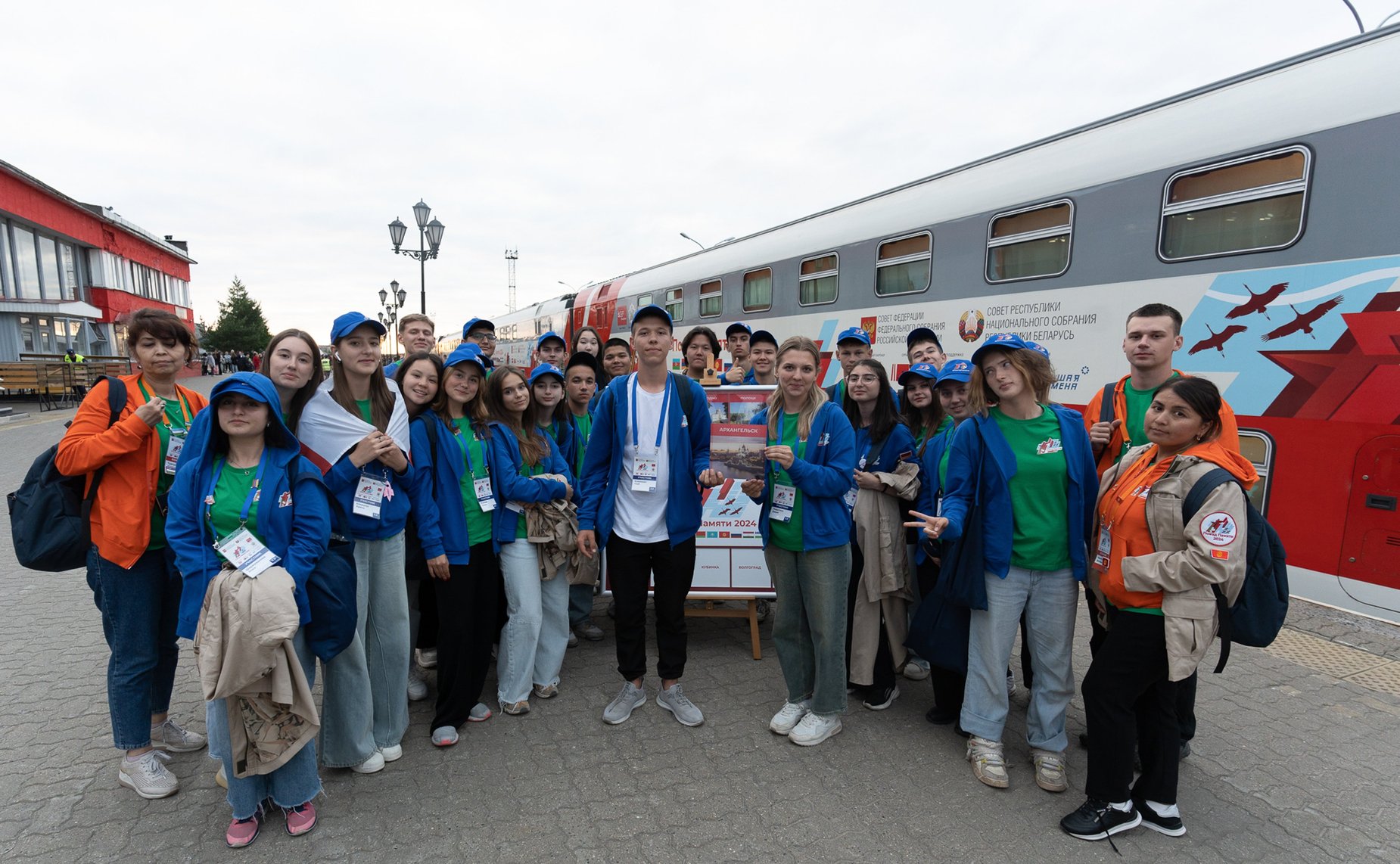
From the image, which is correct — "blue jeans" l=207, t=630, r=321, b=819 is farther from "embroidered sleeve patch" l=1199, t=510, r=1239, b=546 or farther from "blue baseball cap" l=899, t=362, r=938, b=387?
"embroidered sleeve patch" l=1199, t=510, r=1239, b=546

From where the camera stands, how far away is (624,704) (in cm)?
359

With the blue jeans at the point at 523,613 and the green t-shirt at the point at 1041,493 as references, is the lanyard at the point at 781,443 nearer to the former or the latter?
the green t-shirt at the point at 1041,493

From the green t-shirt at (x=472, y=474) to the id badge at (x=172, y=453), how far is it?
3.67ft

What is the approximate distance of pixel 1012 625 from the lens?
3.03 meters

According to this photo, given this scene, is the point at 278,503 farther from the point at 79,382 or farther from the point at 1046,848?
the point at 79,382

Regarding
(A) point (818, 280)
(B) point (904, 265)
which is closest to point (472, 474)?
(B) point (904, 265)

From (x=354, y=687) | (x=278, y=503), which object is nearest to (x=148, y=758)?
(x=354, y=687)

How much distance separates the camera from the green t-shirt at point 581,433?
427 cm

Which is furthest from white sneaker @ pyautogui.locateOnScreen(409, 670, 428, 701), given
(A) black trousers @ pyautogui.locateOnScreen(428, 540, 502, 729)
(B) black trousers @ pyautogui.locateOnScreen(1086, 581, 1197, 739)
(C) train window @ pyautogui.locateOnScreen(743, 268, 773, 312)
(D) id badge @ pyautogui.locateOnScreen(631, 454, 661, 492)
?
(C) train window @ pyautogui.locateOnScreen(743, 268, 773, 312)

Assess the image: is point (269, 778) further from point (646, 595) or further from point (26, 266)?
point (26, 266)

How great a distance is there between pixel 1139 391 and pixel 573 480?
3.02 metres

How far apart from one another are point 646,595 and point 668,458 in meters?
0.78

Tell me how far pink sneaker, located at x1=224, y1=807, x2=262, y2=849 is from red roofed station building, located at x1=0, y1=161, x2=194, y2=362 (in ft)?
93.9

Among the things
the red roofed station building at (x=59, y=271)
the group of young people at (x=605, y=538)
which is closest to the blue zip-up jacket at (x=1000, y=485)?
the group of young people at (x=605, y=538)
